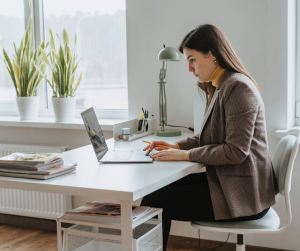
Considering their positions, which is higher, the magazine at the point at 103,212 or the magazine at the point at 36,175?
the magazine at the point at 36,175

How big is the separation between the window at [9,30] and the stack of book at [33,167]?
79.1 inches

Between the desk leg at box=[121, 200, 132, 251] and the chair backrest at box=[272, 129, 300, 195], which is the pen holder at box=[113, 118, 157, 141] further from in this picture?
the desk leg at box=[121, 200, 132, 251]

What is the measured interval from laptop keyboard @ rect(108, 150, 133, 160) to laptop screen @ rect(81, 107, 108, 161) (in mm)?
52

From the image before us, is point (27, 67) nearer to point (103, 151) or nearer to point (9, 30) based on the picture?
point (9, 30)

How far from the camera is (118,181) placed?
1383mm

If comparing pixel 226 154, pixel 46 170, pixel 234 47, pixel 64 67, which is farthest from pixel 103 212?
pixel 64 67

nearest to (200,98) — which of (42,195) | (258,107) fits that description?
(258,107)

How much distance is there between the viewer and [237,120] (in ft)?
5.05

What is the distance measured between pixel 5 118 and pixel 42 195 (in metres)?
0.75

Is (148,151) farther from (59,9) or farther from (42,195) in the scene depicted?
(59,9)

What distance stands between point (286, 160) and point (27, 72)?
2034 mm

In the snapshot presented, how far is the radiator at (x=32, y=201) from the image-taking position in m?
2.85

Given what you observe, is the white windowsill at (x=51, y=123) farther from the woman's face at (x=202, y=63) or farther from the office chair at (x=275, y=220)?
the office chair at (x=275, y=220)

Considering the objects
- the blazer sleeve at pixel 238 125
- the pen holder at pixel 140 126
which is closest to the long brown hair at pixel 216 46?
the blazer sleeve at pixel 238 125
